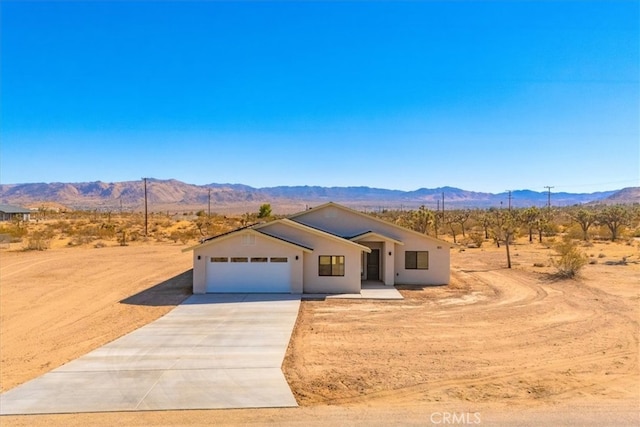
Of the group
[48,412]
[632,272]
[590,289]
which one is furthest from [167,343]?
[632,272]

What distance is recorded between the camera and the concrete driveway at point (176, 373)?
32.6 ft

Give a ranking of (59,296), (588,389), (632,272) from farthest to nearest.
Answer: (632,272), (59,296), (588,389)

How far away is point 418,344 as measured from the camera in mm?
14359

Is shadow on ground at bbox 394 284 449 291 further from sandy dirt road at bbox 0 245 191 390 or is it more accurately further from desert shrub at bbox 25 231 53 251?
desert shrub at bbox 25 231 53 251

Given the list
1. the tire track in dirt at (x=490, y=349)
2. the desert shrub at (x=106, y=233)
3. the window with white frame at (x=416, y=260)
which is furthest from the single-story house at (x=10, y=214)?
the tire track in dirt at (x=490, y=349)

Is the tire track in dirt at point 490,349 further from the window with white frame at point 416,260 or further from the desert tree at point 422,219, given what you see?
the desert tree at point 422,219

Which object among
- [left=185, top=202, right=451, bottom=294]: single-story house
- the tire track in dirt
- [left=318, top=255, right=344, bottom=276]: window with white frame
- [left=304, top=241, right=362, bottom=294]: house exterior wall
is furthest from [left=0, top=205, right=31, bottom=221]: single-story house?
the tire track in dirt

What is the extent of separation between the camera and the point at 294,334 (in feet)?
50.6

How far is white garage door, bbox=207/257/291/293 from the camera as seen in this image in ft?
73.7

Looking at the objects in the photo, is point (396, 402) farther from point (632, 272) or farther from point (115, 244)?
point (115, 244)

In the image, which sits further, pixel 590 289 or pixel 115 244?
pixel 115 244

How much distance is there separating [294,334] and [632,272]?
23.2 meters

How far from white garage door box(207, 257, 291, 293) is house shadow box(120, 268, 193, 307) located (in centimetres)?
159

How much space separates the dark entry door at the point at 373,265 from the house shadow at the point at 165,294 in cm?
982
